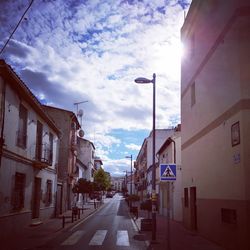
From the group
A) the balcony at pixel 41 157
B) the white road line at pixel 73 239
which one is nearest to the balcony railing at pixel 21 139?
the balcony at pixel 41 157

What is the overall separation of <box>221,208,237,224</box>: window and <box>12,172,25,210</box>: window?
9928mm

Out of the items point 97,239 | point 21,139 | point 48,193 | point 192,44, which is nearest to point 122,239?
point 97,239

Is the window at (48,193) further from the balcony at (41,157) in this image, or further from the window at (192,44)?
the window at (192,44)

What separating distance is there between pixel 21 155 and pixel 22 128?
4.91 feet

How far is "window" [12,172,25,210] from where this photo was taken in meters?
18.6

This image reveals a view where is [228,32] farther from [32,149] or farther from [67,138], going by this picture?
[67,138]

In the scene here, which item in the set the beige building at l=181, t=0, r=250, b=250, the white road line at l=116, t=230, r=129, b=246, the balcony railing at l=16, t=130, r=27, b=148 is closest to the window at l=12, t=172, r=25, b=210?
the balcony railing at l=16, t=130, r=27, b=148

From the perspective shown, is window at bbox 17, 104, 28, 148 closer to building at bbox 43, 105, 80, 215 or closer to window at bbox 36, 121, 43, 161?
window at bbox 36, 121, 43, 161

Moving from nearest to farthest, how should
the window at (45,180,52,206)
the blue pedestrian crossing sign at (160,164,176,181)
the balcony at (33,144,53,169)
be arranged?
1. the blue pedestrian crossing sign at (160,164,176,181)
2. the balcony at (33,144,53,169)
3. the window at (45,180,52,206)

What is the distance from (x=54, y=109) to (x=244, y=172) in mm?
27787

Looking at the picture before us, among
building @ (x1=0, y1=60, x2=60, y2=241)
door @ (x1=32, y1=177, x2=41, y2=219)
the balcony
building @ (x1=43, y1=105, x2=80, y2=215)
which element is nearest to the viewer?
building @ (x1=0, y1=60, x2=60, y2=241)

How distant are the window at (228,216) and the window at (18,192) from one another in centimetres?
993

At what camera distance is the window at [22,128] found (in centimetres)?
1889

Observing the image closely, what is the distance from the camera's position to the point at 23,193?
1986cm
